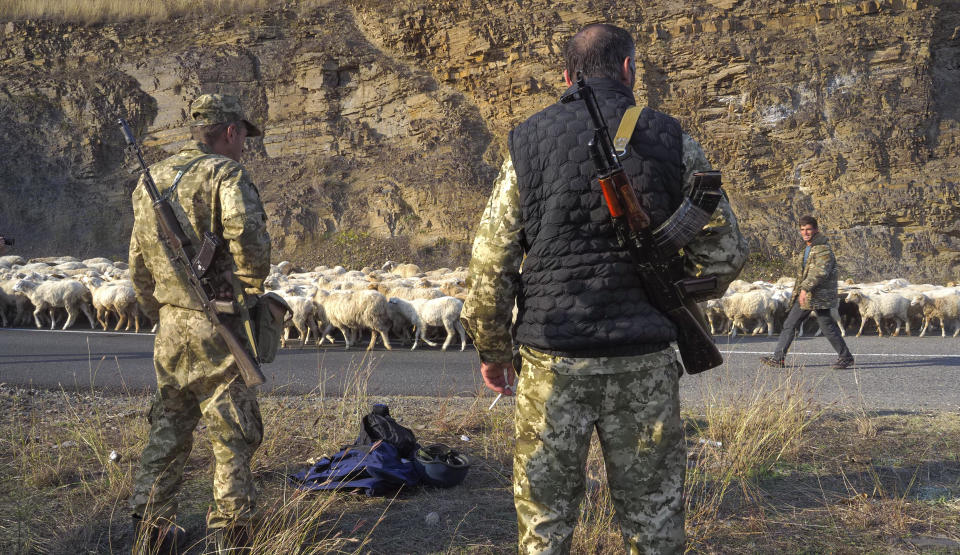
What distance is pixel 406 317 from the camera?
1320 centimetres

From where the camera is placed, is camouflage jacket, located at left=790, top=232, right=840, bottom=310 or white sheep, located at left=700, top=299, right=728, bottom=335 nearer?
camouflage jacket, located at left=790, top=232, right=840, bottom=310

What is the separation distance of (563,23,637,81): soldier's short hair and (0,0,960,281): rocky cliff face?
81.8 ft

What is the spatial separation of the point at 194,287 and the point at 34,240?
3596 cm

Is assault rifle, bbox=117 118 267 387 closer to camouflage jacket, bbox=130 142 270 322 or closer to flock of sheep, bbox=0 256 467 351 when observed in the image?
camouflage jacket, bbox=130 142 270 322

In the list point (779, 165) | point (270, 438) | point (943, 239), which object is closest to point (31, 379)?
point (270, 438)

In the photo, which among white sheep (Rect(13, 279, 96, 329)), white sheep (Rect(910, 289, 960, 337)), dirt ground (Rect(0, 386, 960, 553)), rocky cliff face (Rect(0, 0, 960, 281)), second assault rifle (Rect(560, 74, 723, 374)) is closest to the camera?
second assault rifle (Rect(560, 74, 723, 374))

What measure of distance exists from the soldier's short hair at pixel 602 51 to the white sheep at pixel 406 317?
34.0 feet

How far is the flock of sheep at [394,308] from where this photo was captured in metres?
12.9

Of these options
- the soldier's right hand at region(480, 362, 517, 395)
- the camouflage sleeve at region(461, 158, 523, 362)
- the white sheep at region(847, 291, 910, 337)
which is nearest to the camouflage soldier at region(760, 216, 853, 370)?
the white sheep at region(847, 291, 910, 337)

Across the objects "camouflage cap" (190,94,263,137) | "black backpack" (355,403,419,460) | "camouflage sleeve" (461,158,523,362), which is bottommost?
"black backpack" (355,403,419,460)

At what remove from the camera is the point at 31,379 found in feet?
28.4

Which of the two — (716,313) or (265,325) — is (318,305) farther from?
(265,325)

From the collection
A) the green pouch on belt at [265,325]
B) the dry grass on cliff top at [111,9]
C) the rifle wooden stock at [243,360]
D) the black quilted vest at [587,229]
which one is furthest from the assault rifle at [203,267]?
the dry grass on cliff top at [111,9]

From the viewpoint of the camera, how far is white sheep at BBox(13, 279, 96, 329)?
1538 cm
